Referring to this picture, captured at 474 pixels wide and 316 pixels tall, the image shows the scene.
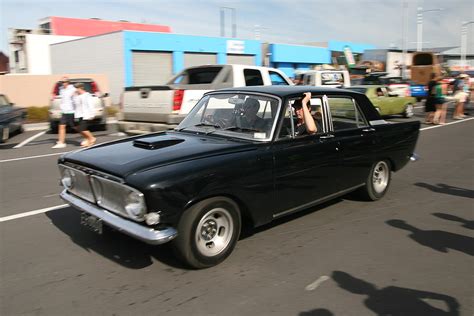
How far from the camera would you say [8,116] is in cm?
1230

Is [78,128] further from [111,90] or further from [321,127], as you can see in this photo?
[111,90]

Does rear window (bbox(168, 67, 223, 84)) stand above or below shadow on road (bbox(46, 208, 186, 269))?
above

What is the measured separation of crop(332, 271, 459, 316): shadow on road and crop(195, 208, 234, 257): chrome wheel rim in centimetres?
105

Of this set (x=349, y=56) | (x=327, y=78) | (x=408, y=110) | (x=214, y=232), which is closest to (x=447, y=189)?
(x=214, y=232)

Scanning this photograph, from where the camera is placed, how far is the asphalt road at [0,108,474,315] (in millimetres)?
3379

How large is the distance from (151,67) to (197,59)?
405cm

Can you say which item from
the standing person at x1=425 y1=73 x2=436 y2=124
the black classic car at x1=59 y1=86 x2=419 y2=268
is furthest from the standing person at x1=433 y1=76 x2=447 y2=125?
the black classic car at x1=59 y1=86 x2=419 y2=268

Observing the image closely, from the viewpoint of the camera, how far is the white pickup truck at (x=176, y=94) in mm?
9016

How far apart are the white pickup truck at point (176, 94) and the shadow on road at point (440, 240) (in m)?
5.28

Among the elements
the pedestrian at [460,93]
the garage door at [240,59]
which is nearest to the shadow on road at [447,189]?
the pedestrian at [460,93]

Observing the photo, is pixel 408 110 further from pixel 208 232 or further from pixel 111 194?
pixel 111 194

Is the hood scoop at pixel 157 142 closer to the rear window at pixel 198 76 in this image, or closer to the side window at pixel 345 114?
the side window at pixel 345 114

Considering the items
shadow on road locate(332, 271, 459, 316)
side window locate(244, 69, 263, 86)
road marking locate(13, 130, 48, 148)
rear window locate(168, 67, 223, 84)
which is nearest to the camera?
shadow on road locate(332, 271, 459, 316)

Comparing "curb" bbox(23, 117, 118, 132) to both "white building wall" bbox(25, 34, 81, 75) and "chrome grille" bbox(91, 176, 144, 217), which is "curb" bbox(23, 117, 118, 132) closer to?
"chrome grille" bbox(91, 176, 144, 217)
